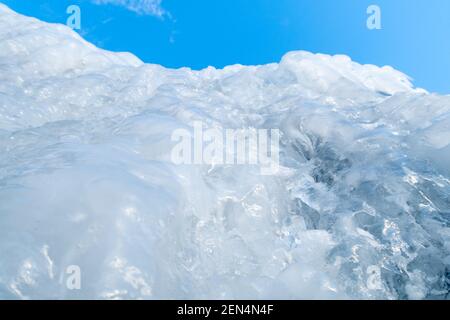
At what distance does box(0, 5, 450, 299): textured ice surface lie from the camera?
121 inches

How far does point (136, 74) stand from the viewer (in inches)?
370

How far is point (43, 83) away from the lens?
782 cm

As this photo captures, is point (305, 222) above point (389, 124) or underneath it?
underneath

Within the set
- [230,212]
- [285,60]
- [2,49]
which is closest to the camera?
[230,212]

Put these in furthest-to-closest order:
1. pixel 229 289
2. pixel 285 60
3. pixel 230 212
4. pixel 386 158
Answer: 1. pixel 285 60
2. pixel 386 158
3. pixel 230 212
4. pixel 229 289

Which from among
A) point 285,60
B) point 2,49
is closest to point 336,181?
point 285,60

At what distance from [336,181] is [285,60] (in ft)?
19.2

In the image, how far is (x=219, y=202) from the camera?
4.49 meters

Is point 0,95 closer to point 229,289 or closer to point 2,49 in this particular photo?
point 2,49

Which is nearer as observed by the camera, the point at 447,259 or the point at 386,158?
the point at 447,259

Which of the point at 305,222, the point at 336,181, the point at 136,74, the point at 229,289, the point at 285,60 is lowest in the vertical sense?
the point at 229,289

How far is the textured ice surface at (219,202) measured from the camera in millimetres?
3062

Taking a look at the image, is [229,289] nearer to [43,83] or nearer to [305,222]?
[305,222]

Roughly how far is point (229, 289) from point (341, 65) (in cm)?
926
